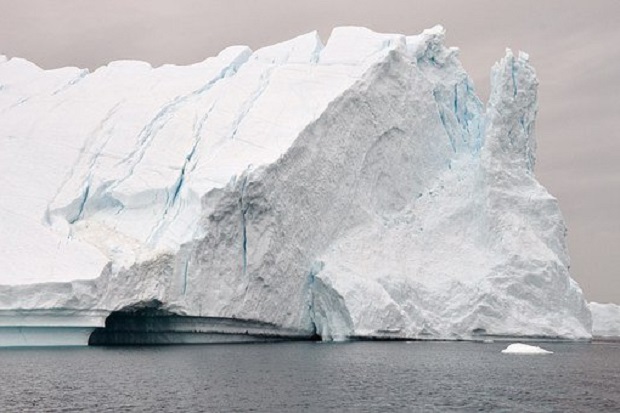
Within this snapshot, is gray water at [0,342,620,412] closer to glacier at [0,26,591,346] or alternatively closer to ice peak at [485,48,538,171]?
glacier at [0,26,591,346]

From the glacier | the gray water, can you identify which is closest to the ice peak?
the glacier

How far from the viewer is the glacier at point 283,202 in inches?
1067

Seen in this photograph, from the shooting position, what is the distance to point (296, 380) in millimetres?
19875

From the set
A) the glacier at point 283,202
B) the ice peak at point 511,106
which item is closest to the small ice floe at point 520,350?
the glacier at point 283,202

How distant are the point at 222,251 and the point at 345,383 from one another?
8.91 m

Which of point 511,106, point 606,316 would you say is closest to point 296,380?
point 511,106

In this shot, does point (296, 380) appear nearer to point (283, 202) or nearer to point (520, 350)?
point (283, 202)

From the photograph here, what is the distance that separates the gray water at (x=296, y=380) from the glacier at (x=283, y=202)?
1.40m

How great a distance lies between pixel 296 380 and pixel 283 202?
967cm

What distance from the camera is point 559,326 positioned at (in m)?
31.1

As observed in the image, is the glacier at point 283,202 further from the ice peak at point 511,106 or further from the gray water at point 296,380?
the gray water at point 296,380

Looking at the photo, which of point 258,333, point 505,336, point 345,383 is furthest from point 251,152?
point 345,383

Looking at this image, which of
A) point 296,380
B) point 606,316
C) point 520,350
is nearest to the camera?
point 296,380

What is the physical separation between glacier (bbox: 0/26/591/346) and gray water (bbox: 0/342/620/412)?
140 cm
